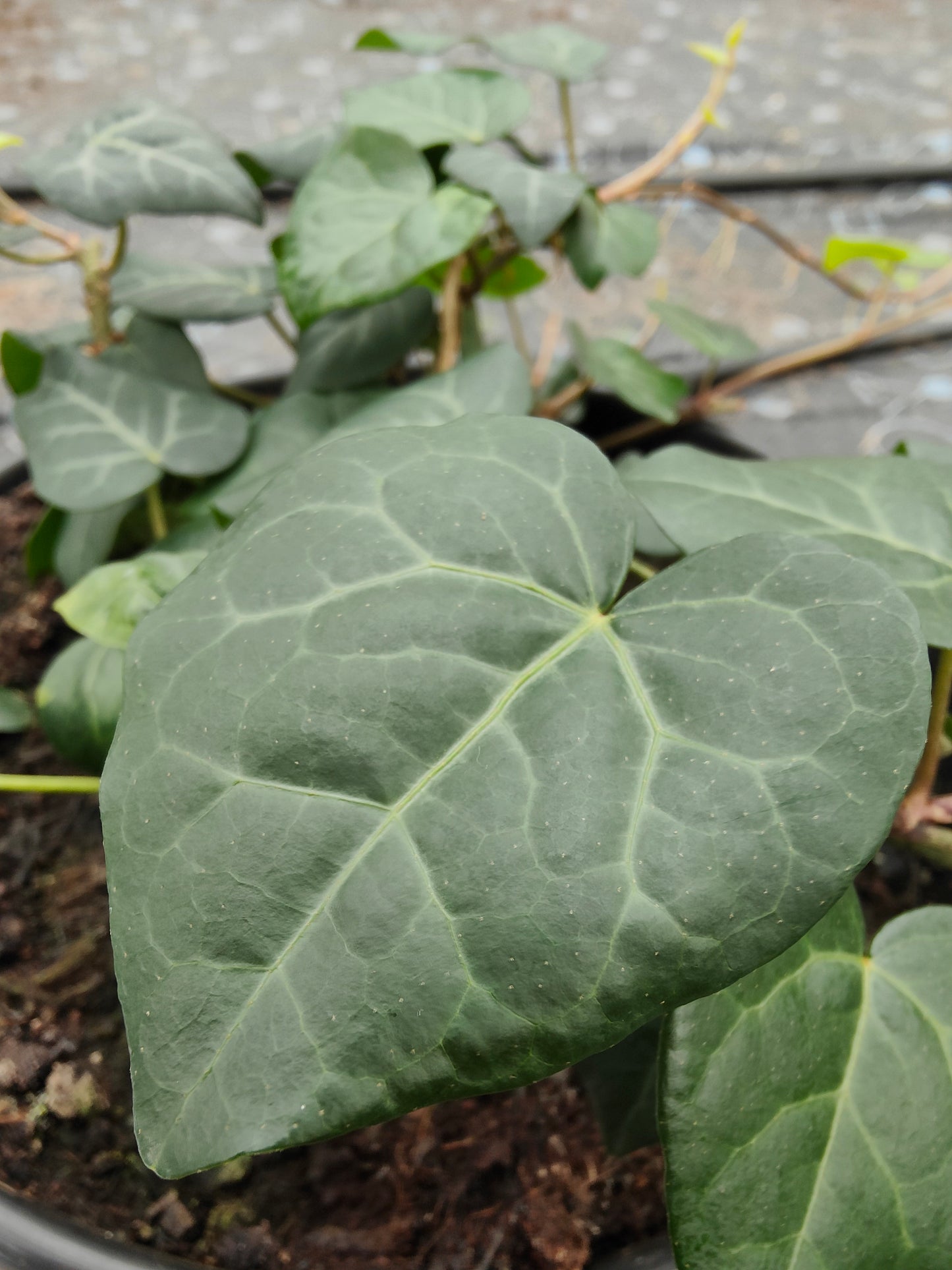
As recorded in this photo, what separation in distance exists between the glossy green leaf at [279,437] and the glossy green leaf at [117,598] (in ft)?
0.38

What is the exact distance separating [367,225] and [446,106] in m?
0.17

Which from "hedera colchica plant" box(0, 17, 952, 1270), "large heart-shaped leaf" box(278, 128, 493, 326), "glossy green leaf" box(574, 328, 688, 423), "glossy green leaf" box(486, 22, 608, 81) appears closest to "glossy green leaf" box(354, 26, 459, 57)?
"glossy green leaf" box(486, 22, 608, 81)

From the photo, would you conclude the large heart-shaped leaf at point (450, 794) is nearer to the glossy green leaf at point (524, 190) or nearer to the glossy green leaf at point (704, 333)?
the glossy green leaf at point (524, 190)

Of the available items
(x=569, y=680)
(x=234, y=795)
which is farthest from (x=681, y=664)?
(x=234, y=795)

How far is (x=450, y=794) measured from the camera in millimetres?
348

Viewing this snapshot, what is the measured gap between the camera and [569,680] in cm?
38

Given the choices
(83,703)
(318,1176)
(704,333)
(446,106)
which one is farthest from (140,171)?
(318,1176)

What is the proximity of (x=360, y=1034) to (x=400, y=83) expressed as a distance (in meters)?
0.72

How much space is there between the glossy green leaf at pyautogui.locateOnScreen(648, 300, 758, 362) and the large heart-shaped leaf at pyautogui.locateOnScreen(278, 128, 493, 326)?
23cm

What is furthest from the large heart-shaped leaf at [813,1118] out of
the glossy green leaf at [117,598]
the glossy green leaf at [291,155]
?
the glossy green leaf at [291,155]

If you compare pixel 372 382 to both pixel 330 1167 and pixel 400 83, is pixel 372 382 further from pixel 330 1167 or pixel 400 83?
pixel 330 1167

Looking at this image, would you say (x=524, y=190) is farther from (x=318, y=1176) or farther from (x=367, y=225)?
(x=318, y=1176)

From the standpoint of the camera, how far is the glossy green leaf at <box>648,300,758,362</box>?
0.79 metres

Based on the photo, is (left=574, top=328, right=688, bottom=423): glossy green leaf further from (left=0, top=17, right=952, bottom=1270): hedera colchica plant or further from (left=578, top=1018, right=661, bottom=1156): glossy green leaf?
(left=578, top=1018, right=661, bottom=1156): glossy green leaf
